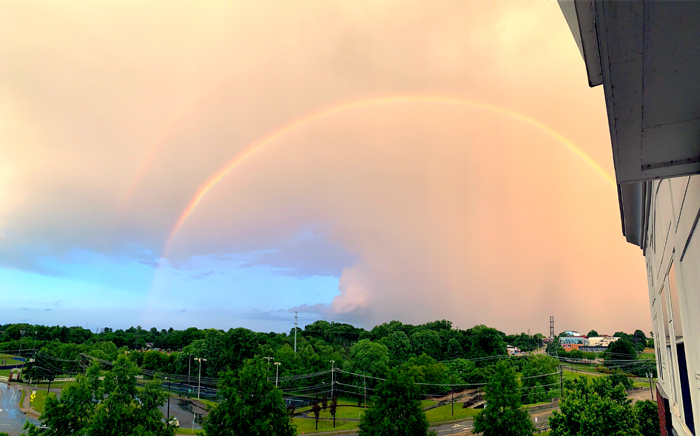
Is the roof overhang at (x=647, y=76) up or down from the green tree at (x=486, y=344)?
up

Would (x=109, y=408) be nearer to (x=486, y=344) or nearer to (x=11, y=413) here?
(x=11, y=413)

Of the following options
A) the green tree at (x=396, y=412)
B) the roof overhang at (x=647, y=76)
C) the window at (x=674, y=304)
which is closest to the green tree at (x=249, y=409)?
the green tree at (x=396, y=412)

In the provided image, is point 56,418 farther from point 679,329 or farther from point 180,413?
point 180,413

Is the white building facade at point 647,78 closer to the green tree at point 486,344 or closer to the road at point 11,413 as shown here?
the road at point 11,413

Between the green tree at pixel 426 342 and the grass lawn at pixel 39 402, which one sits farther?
the green tree at pixel 426 342

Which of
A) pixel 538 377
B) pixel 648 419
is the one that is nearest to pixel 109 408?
pixel 648 419

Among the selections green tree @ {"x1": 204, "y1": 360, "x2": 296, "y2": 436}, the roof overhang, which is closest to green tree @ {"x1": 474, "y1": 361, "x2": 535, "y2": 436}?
green tree @ {"x1": 204, "y1": 360, "x2": 296, "y2": 436}

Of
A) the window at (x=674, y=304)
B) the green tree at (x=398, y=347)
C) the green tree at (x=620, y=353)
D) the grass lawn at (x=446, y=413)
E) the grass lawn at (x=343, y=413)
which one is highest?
the window at (x=674, y=304)

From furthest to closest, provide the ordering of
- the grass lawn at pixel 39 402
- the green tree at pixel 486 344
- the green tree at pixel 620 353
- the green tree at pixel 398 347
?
the green tree at pixel 620 353, the green tree at pixel 486 344, the green tree at pixel 398 347, the grass lawn at pixel 39 402
